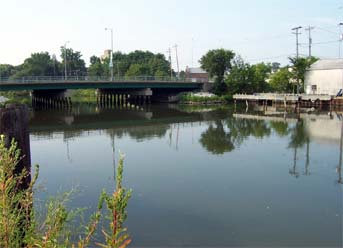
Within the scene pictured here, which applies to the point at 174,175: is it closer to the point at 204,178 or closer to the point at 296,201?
the point at 204,178

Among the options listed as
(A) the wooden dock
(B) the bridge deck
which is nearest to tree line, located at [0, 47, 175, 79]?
(B) the bridge deck

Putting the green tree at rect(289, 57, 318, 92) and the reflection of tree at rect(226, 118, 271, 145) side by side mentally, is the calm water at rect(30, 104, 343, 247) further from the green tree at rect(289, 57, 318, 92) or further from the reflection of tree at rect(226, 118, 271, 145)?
the green tree at rect(289, 57, 318, 92)

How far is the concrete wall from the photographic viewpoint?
53812 mm

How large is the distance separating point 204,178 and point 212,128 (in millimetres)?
18100

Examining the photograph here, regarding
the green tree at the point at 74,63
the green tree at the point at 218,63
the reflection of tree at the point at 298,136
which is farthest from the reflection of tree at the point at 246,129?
the green tree at the point at 74,63

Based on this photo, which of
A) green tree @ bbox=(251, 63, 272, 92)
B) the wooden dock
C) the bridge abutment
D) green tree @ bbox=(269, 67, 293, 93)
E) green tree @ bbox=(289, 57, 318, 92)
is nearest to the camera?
the wooden dock

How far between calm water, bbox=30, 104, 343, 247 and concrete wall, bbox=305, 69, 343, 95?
26.1 meters

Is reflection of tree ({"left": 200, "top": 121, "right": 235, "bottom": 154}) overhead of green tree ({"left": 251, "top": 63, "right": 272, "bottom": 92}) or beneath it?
beneath

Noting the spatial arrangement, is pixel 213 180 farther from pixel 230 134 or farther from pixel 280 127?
pixel 280 127

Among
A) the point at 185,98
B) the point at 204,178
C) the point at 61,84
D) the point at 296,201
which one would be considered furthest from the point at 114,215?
the point at 185,98

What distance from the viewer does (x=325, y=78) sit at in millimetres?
55750

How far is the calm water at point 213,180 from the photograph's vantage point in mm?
10383

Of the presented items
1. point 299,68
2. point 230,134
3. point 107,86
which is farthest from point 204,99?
point 230,134

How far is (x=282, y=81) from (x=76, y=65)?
71026 mm
